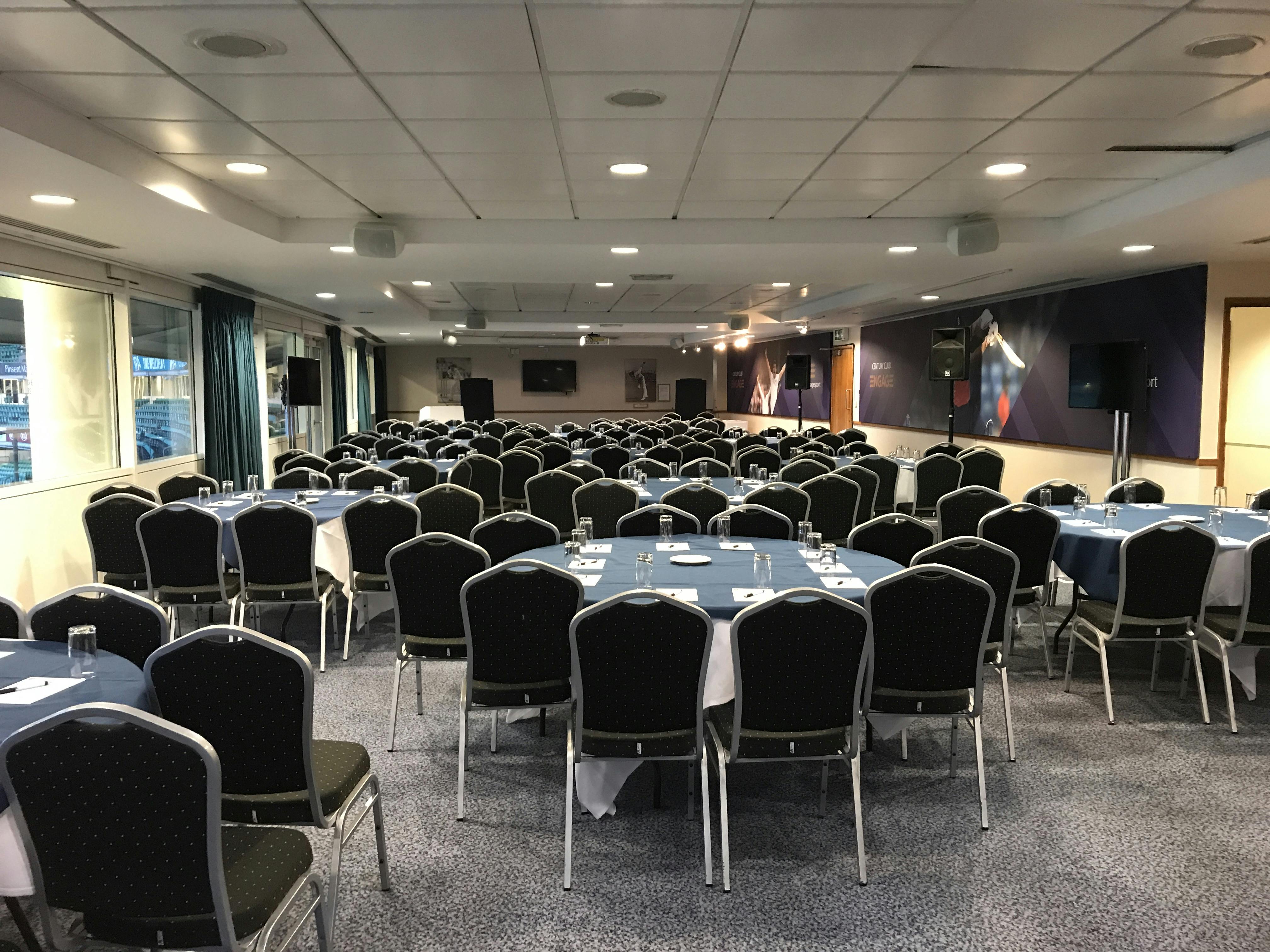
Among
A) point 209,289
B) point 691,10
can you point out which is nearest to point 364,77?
point 691,10

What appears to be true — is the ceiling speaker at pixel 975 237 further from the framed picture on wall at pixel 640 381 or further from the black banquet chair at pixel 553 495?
the framed picture on wall at pixel 640 381

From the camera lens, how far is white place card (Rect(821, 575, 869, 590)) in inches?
150

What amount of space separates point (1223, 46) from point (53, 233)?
7942 mm

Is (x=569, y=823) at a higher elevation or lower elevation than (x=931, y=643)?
lower

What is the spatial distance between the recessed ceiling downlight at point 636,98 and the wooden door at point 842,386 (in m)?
15.2

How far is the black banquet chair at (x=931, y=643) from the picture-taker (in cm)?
326

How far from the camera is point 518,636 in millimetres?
3436

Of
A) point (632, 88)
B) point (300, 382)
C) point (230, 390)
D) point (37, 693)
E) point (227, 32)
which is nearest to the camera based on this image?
point (37, 693)

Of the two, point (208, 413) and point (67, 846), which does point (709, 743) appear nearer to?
point (67, 846)

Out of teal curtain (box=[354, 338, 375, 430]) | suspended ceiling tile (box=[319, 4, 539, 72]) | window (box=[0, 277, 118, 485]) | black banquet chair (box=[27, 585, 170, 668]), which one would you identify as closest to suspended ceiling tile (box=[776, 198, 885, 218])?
suspended ceiling tile (box=[319, 4, 539, 72])

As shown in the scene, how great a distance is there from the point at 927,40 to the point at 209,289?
30.9ft

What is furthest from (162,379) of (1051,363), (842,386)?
(842,386)

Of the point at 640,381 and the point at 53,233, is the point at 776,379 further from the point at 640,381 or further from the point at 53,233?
the point at 53,233

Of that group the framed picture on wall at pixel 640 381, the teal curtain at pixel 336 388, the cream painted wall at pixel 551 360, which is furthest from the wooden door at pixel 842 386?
the teal curtain at pixel 336 388
